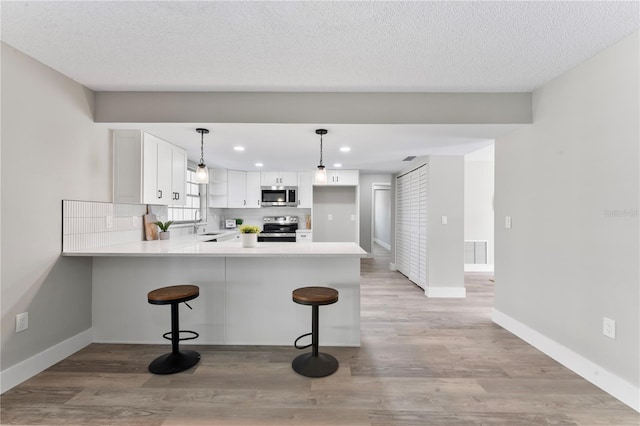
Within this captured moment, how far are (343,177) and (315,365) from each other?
4.13 metres

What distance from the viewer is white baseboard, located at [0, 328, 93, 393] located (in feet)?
6.77

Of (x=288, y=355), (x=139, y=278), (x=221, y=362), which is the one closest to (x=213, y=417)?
(x=221, y=362)

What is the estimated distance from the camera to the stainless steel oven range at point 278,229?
5.72 m

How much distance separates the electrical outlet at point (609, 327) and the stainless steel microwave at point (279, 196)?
463cm

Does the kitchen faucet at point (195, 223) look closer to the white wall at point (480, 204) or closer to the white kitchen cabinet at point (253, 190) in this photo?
the white kitchen cabinet at point (253, 190)

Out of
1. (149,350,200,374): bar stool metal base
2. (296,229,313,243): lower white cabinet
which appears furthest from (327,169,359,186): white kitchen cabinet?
(149,350,200,374): bar stool metal base

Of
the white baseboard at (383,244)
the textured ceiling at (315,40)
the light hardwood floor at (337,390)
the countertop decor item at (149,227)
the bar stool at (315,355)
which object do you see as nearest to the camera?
the textured ceiling at (315,40)

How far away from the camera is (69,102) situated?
8.37ft

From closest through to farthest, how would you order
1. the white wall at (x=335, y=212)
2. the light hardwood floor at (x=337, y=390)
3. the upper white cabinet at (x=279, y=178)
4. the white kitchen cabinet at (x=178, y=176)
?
the light hardwood floor at (x=337, y=390)
the white kitchen cabinet at (x=178, y=176)
the upper white cabinet at (x=279, y=178)
the white wall at (x=335, y=212)

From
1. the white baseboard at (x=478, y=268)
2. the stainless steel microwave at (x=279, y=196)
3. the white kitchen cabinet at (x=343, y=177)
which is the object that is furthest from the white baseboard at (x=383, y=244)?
the stainless steel microwave at (x=279, y=196)

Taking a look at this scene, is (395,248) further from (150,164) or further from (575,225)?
(150,164)

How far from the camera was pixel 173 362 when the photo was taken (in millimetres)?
2393

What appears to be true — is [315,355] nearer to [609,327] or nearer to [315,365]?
[315,365]

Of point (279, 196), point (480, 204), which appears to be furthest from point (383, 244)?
point (279, 196)
